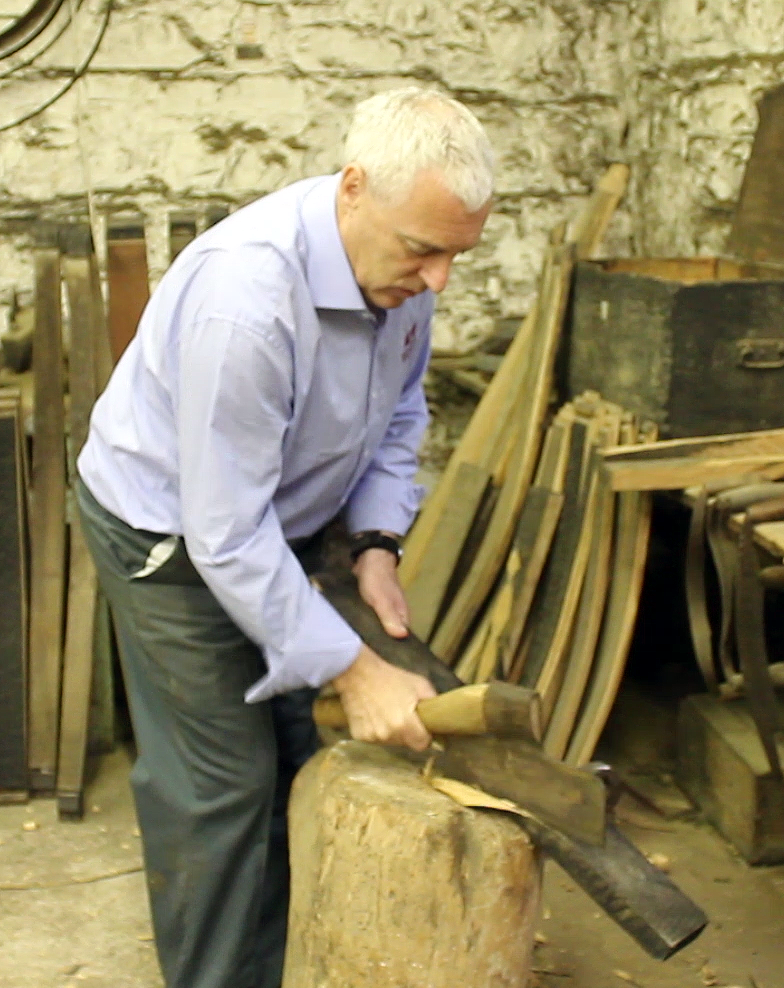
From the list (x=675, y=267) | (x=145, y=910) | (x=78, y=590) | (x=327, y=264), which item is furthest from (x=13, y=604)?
(x=675, y=267)

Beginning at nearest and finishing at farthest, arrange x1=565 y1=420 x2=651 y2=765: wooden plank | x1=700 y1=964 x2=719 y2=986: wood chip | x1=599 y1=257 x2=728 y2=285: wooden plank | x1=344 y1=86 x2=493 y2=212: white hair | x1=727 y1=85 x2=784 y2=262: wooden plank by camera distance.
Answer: x1=344 y1=86 x2=493 y2=212: white hair
x1=700 y1=964 x2=719 y2=986: wood chip
x1=565 y1=420 x2=651 y2=765: wooden plank
x1=727 y1=85 x2=784 y2=262: wooden plank
x1=599 y1=257 x2=728 y2=285: wooden plank

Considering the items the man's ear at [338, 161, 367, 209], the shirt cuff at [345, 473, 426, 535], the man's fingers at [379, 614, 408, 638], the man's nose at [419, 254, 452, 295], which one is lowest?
the man's fingers at [379, 614, 408, 638]

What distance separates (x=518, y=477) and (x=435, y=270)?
5.17 ft

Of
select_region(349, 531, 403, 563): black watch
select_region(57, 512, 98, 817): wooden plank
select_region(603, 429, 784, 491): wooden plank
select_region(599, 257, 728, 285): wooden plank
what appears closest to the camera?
select_region(349, 531, 403, 563): black watch

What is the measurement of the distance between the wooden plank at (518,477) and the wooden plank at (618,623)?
33 centimetres

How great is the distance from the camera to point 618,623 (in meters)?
3.11

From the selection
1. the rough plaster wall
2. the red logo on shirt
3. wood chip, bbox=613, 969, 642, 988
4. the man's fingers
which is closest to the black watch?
the man's fingers

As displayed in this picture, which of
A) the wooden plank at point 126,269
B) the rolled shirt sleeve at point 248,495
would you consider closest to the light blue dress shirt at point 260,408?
the rolled shirt sleeve at point 248,495

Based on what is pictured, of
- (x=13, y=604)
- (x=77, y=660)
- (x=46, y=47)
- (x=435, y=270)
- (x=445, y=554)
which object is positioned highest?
(x=46, y=47)

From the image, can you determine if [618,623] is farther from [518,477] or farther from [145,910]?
[145,910]

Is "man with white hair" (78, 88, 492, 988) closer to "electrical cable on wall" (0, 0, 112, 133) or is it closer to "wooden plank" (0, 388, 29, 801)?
"wooden plank" (0, 388, 29, 801)

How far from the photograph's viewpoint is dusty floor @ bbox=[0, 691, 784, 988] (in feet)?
8.43

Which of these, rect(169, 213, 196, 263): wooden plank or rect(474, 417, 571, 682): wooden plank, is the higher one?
rect(169, 213, 196, 263): wooden plank

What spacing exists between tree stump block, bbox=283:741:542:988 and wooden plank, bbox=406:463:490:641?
1459 mm
